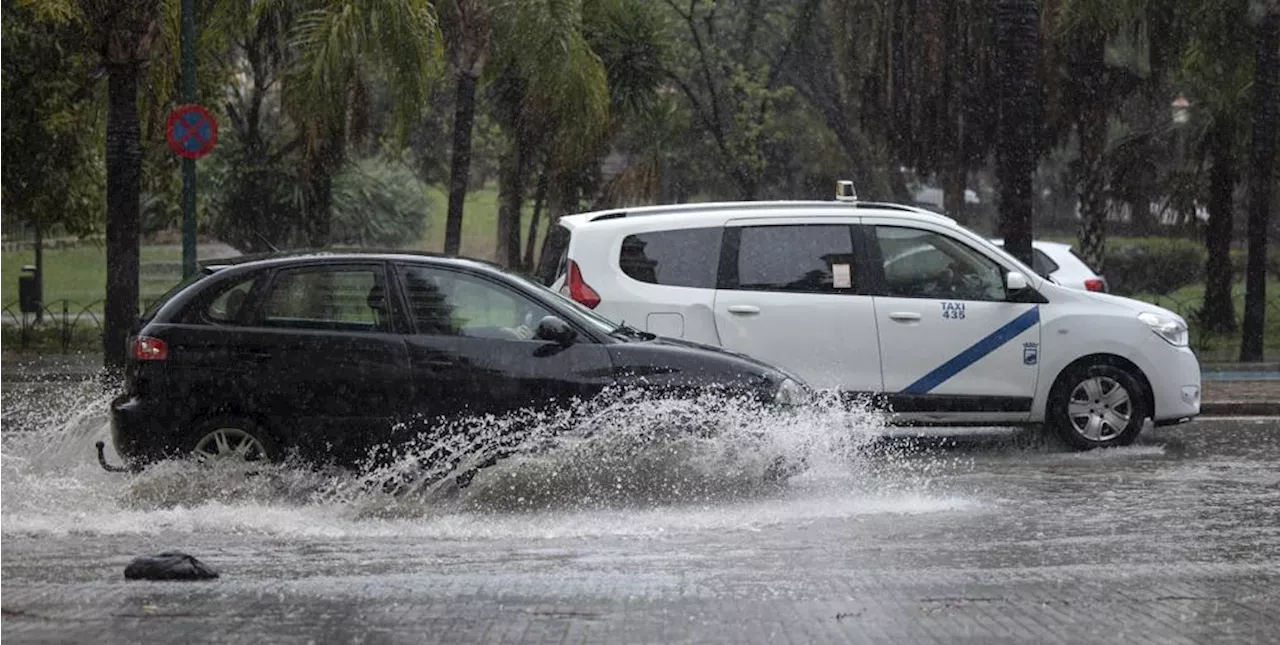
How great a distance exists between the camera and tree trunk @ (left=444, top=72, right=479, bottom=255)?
23459 mm

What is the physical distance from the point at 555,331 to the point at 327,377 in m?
1.31

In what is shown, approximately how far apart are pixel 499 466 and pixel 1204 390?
9.77 metres

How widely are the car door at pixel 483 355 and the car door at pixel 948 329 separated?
3.20m

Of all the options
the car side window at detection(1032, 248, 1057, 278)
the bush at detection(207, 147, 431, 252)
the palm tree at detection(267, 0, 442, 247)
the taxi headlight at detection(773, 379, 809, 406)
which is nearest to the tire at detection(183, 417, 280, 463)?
the taxi headlight at detection(773, 379, 809, 406)

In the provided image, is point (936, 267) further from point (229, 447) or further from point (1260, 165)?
point (1260, 165)

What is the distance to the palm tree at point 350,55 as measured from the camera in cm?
1948

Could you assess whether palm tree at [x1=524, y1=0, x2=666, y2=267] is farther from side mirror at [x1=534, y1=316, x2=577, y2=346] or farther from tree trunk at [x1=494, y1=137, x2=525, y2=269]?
side mirror at [x1=534, y1=316, x2=577, y2=346]

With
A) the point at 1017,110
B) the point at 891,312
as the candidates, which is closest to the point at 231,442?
the point at 891,312

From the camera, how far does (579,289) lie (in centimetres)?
1255

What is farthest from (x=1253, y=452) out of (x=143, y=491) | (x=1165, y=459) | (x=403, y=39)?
(x=403, y=39)

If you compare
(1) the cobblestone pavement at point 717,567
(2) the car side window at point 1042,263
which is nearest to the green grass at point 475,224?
(2) the car side window at point 1042,263

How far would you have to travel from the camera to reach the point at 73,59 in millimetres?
26516

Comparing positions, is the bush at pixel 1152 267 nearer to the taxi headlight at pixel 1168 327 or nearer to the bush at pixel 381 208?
the bush at pixel 381 208

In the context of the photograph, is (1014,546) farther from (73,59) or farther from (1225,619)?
(73,59)
